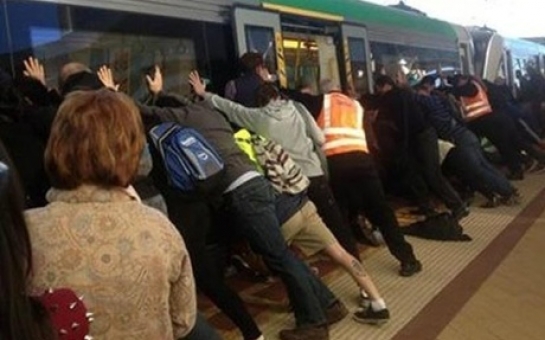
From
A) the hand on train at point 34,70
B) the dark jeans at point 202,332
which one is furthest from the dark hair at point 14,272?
the hand on train at point 34,70

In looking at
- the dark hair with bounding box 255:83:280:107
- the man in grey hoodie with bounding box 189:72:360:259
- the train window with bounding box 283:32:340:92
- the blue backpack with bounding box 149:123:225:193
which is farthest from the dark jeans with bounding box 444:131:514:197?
the blue backpack with bounding box 149:123:225:193

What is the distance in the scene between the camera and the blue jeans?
436cm

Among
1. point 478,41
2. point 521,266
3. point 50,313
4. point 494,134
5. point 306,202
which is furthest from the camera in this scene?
point 478,41

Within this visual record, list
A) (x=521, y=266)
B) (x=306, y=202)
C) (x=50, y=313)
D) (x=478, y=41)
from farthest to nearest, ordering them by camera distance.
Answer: (x=478, y=41) → (x=521, y=266) → (x=306, y=202) → (x=50, y=313)

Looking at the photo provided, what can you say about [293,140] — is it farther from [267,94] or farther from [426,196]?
[426,196]

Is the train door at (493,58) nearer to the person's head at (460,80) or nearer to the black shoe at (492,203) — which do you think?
the person's head at (460,80)

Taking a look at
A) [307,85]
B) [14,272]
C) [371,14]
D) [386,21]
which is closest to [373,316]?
[307,85]

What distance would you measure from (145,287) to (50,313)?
1.32 feet

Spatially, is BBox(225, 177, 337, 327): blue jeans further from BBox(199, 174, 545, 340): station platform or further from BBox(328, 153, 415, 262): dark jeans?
BBox(328, 153, 415, 262): dark jeans

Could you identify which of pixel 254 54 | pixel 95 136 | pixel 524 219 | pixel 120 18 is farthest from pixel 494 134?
pixel 95 136

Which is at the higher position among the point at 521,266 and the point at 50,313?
the point at 50,313

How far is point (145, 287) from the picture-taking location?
1.98m

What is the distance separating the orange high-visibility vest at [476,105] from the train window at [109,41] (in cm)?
551

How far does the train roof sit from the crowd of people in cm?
82
